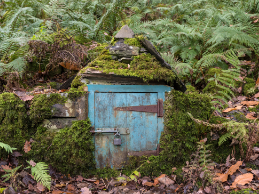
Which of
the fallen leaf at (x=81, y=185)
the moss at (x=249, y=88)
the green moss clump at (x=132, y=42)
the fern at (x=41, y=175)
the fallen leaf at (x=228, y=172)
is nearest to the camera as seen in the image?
the fern at (x=41, y=175)

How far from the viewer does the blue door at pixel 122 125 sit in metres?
A: 3.26

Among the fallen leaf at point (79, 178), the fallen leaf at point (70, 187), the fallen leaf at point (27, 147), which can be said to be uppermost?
the fallen leaf at point (27, 147)

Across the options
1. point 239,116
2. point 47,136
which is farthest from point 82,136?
point 239,116

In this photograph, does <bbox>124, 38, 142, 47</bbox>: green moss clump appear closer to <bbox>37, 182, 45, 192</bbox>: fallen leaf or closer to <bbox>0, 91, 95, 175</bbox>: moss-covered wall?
<bbox>0, 91, 95, 175</bbox>: moss-covered wall

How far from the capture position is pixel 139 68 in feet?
10.9

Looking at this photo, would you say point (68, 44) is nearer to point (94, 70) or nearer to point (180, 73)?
point (94, 70)

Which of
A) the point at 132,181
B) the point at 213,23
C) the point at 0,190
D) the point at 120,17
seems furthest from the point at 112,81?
the point at 213,23

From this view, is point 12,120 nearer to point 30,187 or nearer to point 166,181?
point 30,187

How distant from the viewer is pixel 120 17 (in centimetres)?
600

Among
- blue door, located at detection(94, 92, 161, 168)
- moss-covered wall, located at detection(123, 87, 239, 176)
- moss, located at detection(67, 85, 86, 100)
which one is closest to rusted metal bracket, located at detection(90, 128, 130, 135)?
blue door, located at detection(94, 92, 161, 168)

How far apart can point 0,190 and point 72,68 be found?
2946 mm

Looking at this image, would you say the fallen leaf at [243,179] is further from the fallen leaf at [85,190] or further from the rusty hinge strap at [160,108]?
the fallen leaf at [85,190]

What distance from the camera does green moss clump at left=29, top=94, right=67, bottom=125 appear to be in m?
3.06

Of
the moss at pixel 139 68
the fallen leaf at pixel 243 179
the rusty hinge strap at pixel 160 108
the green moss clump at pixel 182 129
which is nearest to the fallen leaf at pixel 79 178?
the green moss clump at pixel 182 129
